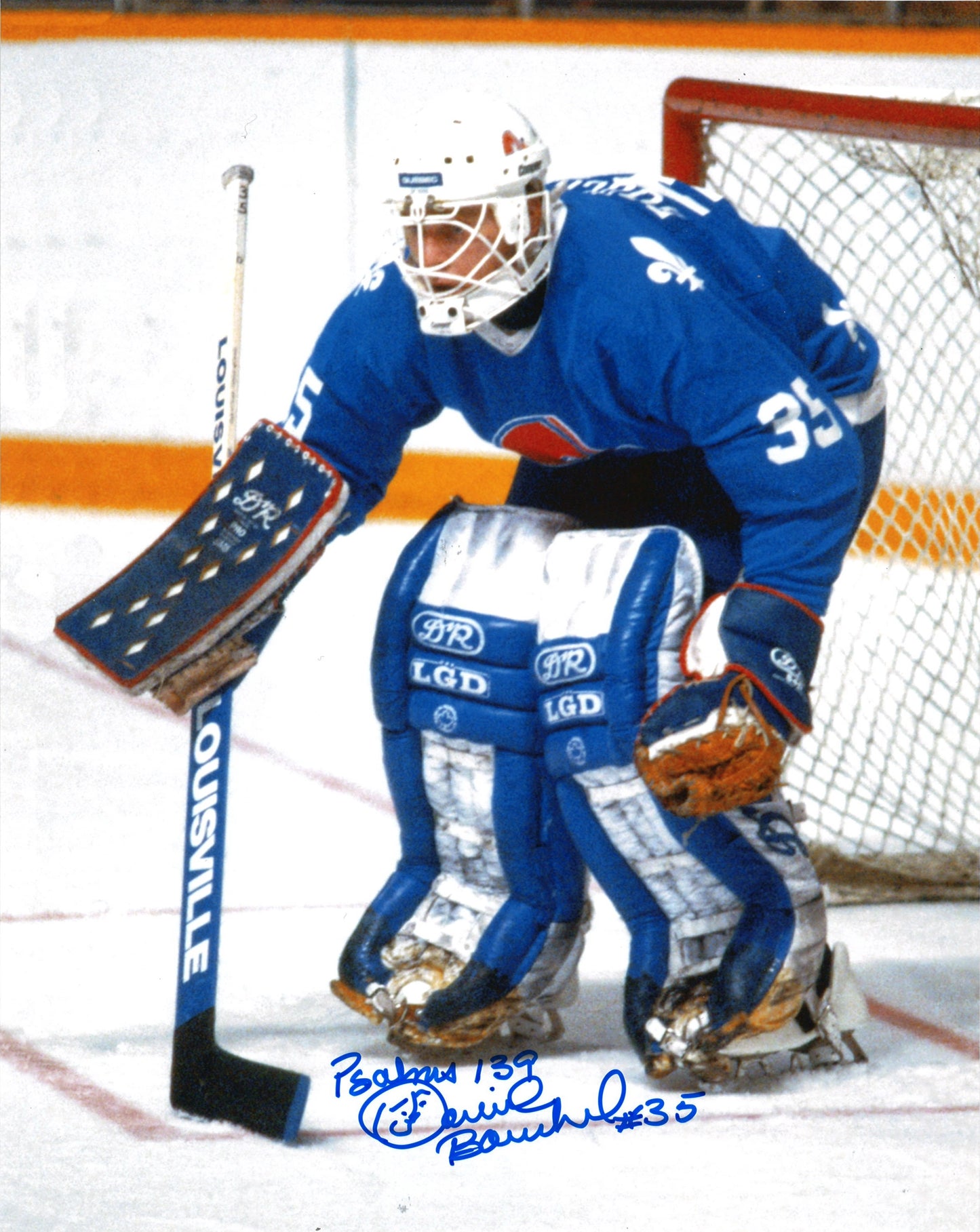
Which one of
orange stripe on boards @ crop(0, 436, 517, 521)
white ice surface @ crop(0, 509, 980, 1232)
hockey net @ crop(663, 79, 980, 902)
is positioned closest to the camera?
white ice surface @ crop(0, 509, 980, 1232)

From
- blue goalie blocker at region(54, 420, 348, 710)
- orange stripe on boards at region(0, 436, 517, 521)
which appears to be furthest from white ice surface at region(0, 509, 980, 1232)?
orange stripe on boards at region(0, 436, 517, 521)

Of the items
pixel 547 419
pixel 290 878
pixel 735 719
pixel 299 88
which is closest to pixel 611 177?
pixel 547 419

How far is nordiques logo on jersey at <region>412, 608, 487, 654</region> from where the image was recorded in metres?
1.87

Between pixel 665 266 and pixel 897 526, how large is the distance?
127 cm

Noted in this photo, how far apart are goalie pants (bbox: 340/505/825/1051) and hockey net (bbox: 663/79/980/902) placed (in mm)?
304

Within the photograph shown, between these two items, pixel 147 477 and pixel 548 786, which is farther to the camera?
pixel 147 477

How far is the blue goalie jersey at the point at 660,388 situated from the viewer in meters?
1.72

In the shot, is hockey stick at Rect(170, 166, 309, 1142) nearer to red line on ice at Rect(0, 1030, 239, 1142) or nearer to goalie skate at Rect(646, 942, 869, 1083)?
red line on ice at Rect(0, 1030, 239, 1142)

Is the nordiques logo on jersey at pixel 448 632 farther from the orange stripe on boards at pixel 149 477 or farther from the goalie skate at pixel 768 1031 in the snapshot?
the orange stripe on boards at pixel 149 477

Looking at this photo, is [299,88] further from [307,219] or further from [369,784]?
[369,784]

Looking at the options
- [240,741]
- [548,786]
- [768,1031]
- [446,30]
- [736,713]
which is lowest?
[240,741]

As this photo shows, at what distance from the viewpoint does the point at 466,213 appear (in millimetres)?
1754
